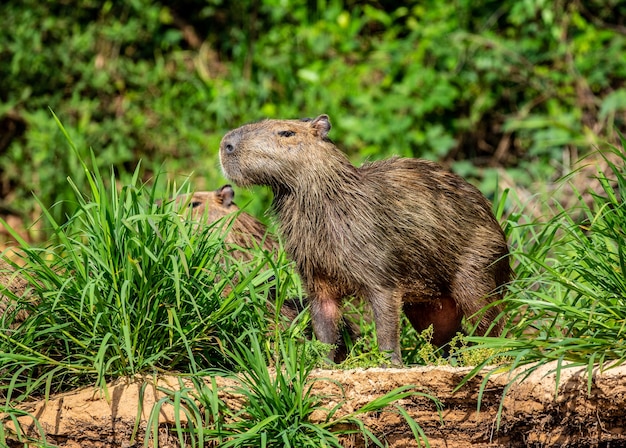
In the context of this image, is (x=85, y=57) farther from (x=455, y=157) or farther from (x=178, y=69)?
(x=455, y=157)

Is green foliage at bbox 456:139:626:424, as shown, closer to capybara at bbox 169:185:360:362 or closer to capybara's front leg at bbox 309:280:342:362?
capybara's front leg at bbox 309:280:342:362

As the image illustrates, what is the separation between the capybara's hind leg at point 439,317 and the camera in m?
4.74

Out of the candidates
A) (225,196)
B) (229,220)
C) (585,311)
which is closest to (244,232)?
(229,220)

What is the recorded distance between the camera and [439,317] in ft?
15.7

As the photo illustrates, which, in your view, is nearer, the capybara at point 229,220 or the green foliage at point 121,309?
the green foliage at point 121,309

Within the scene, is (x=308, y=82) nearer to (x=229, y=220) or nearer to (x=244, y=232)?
(x=229, y=220)

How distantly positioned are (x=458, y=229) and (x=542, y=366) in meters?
0.96

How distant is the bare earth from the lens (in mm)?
3703

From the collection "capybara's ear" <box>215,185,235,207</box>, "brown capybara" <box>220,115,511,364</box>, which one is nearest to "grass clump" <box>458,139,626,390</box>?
"brown capybara" <box>220,115,511,364</box>

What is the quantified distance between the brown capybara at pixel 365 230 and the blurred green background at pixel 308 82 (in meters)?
3.97

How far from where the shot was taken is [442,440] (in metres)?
3.85

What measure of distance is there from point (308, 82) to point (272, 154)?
5.18m

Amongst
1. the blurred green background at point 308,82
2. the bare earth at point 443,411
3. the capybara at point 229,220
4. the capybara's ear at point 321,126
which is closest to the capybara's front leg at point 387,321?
the bare earth at point 443,411

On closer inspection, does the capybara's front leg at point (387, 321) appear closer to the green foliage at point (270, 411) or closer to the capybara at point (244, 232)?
the capybara at point (244, 232)
